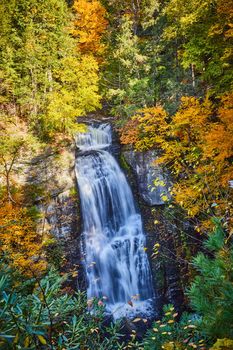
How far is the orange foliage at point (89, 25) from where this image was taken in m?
19.3

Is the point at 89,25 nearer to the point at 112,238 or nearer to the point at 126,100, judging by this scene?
the point at 126,100

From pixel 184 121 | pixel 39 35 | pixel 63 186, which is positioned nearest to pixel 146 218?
pixel 63 186

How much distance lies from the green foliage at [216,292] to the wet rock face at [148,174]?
34.4ft

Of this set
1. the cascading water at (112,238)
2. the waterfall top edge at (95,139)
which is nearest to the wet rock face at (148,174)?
the cascading water at (112,238)

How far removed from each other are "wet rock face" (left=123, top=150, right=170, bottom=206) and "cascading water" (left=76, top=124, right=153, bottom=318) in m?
0.82

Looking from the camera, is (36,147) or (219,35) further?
(36,147)

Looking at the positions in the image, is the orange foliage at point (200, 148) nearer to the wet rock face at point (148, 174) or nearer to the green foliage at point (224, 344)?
the wet rock face at point (148, 174)

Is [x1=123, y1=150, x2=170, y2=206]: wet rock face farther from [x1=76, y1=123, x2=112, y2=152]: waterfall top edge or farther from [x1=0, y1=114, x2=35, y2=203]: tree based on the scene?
[x1=0, y1=114, x2=35, y2=203]: tree


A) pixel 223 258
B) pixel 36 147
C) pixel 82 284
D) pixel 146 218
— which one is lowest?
pixel 82 284

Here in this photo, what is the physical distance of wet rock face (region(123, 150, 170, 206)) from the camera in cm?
1322

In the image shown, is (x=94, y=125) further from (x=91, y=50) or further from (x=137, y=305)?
(x=137, y=305)

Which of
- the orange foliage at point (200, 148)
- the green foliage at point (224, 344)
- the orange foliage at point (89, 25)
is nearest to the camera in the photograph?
the green foliage at point (224, 344)

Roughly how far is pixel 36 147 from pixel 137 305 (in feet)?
31.6

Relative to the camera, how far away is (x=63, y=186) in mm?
13062
